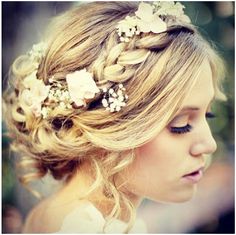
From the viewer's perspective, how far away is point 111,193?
1782 millimetres

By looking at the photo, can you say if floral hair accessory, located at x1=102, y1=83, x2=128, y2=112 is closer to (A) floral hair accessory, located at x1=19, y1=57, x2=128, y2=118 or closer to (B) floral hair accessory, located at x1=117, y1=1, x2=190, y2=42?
(A) floral hair accessory, located at x1=19, y1=57, x2=128, y2=118

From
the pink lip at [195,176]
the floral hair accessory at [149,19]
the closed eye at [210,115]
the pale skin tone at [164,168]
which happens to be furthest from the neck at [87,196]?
the floral hair accessory at [149,19]

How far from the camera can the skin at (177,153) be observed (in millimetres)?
1758

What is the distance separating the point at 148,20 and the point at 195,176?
597 mm

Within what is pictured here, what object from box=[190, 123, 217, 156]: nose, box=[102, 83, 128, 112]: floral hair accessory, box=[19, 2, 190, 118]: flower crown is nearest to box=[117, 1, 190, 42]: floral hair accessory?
box=[19, 2, 190, 118]: flower crown

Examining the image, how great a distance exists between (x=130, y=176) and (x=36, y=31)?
2.09ft

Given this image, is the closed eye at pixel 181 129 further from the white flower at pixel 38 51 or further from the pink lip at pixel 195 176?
the white flower at pixel 38 51

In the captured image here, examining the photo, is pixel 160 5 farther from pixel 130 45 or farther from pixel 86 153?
pixel 86 153

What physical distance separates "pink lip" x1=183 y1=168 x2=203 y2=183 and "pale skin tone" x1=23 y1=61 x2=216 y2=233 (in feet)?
0.04

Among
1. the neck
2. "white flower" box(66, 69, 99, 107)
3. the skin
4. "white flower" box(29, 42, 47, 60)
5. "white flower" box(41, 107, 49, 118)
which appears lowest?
the neck

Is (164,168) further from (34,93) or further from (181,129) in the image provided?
(34,93)

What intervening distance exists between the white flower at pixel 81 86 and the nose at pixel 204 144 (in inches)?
16.1

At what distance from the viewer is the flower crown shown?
1.71 m

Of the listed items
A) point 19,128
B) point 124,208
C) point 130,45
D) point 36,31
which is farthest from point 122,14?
point 124,208
